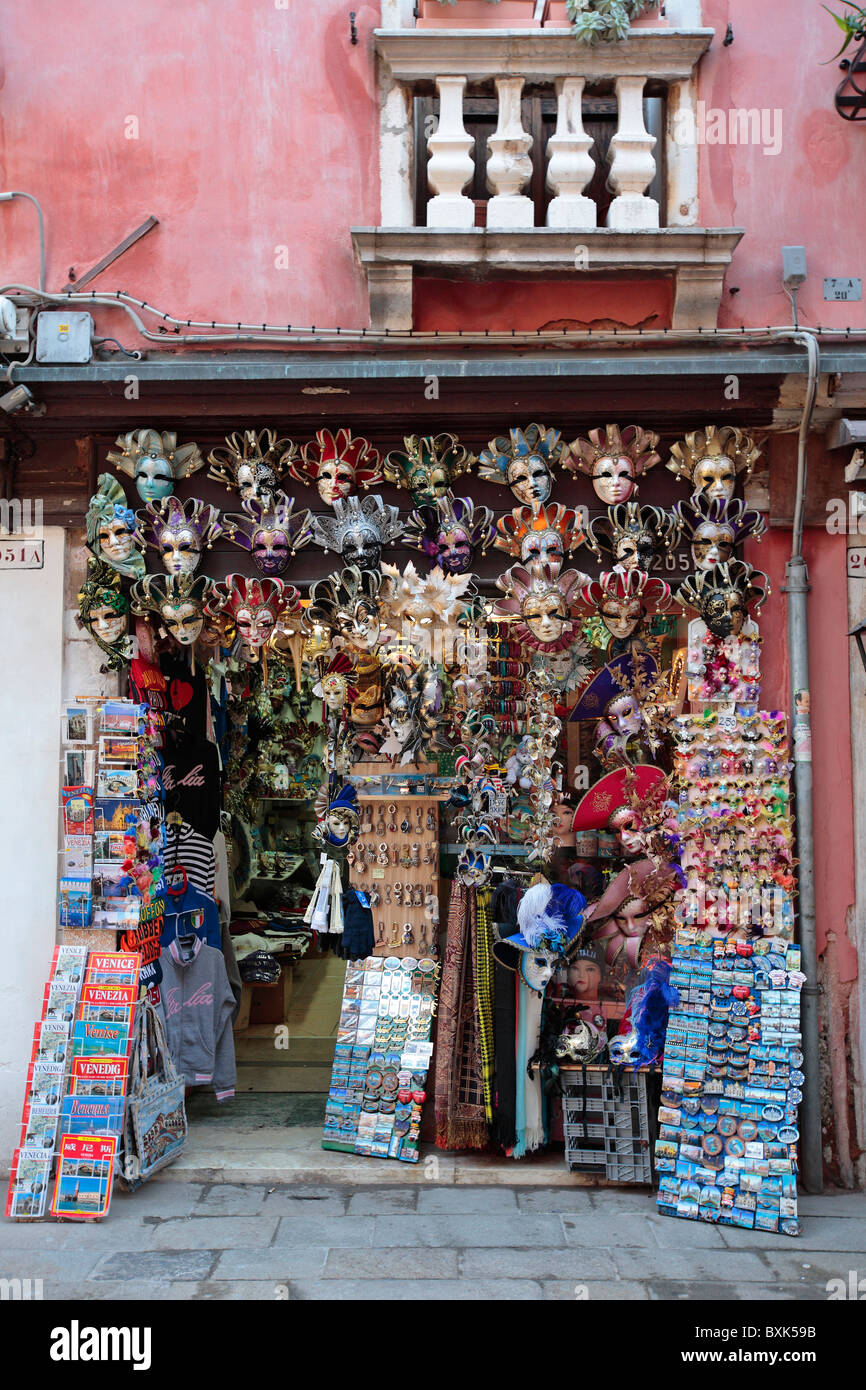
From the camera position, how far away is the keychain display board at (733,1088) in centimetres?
489

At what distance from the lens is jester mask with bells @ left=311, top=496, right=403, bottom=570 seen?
527 cm

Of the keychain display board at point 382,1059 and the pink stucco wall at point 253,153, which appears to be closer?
the pink stucco wall at point 253,153

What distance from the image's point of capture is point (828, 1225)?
16.0ft

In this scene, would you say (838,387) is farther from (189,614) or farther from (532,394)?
(189,614)

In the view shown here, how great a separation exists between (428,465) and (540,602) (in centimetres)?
91

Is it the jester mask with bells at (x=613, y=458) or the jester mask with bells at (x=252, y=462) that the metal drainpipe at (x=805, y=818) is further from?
the jester mask with bells at (x=252, y=462)

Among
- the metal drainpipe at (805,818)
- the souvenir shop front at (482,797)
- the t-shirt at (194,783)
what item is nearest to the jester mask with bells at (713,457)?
the souvenir shop front at (482,797)

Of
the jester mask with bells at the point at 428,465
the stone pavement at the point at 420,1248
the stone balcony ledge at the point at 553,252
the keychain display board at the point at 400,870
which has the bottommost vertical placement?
the stone pavement at the point at 420,1248

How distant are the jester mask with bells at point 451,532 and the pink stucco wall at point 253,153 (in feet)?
3.52

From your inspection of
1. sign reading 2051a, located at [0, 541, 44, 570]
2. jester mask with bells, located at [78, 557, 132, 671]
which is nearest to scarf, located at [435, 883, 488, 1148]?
jester mask with bells, located at [78, 557, 132, 671]

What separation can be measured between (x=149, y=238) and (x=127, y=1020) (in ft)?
13.2

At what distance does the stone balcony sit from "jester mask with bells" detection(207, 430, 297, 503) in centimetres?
83

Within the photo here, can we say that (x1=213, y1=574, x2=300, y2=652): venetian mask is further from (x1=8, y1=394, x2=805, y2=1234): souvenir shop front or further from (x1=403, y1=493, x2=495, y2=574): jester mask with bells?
(x1=403, y1=493, x2=495, y2=574): jester mask with bells

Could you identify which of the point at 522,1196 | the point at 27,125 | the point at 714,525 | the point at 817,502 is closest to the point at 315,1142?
the point at 522,1196
